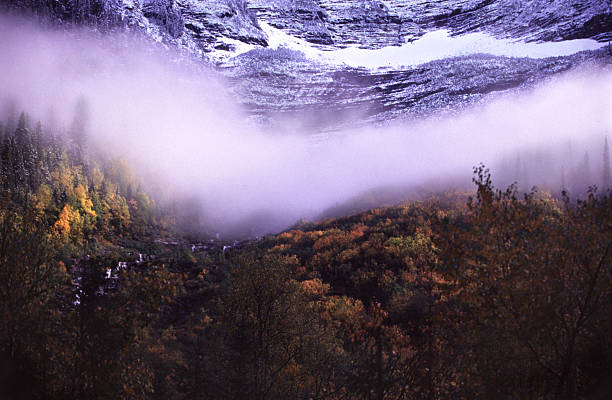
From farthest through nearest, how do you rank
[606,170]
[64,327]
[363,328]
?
[606,170] < [363,328] < [64,327]

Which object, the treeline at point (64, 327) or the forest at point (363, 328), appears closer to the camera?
the forest at point (363, 328)

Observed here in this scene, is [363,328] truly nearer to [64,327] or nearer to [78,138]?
[64,327]

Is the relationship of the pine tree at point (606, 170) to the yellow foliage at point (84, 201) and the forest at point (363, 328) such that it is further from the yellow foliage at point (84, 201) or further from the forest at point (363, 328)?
the yellow foliage at point (84, 201)

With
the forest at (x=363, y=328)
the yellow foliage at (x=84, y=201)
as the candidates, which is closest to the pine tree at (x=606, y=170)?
the forest at (x=363, y=328)

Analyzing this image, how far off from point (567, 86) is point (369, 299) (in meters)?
202

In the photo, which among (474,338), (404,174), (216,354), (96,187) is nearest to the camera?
(474,338)

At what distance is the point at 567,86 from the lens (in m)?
198

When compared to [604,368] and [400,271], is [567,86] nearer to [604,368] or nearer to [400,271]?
[400,271]

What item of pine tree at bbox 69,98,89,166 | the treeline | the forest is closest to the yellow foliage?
pine tree at bbox 69,98,89,166

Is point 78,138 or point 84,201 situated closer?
point 84,201

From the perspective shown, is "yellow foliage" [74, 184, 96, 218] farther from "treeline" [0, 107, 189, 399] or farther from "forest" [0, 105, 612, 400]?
"forest" [0, 105, 612, 400]

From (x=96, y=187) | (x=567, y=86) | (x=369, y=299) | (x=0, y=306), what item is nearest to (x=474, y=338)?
(x=0, y=306)

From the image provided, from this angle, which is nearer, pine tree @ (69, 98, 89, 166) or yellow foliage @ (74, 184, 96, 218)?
yellow foliage @ (74, 184, 96, 218)

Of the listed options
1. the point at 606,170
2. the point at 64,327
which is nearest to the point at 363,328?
the point at 64,327
